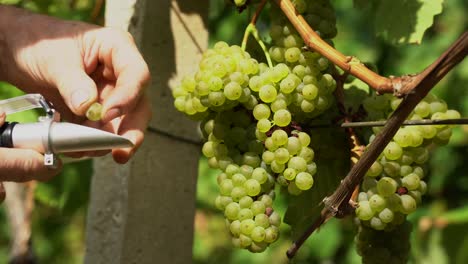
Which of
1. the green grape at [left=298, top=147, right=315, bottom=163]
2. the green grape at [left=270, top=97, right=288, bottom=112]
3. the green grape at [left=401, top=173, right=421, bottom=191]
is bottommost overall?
the green grape at [left=401, top=173, right=421, bottom=191]

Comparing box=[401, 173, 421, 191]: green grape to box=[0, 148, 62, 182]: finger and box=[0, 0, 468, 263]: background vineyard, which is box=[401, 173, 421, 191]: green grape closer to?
box=[0, 148, 62, 182]: finger

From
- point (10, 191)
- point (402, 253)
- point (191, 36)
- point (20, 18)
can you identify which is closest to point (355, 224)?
point (402, 253)

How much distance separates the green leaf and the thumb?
1.48 ft

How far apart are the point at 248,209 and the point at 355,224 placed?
0.61 ft

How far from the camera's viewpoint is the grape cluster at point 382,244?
47.3 inches

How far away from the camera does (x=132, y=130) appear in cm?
116

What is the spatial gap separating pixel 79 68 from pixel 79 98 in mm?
91

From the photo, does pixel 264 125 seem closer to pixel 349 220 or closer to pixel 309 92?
pixel 309 92

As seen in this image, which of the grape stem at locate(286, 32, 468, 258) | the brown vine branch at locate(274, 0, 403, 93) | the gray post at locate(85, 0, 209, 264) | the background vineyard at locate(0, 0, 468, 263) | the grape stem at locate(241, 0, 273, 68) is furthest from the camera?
the background vineyard at locate(0, 0, 468, 263)

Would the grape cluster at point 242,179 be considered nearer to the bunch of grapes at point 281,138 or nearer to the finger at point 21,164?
the bunch of grapes at point 281,138

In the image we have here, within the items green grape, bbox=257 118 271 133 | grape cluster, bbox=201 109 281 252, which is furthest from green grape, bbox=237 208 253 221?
green grape, bbox=257 118 271 133

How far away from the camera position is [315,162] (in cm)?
124

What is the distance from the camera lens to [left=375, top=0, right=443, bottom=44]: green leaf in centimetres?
125

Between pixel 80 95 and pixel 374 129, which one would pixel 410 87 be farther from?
pixel 80 95
